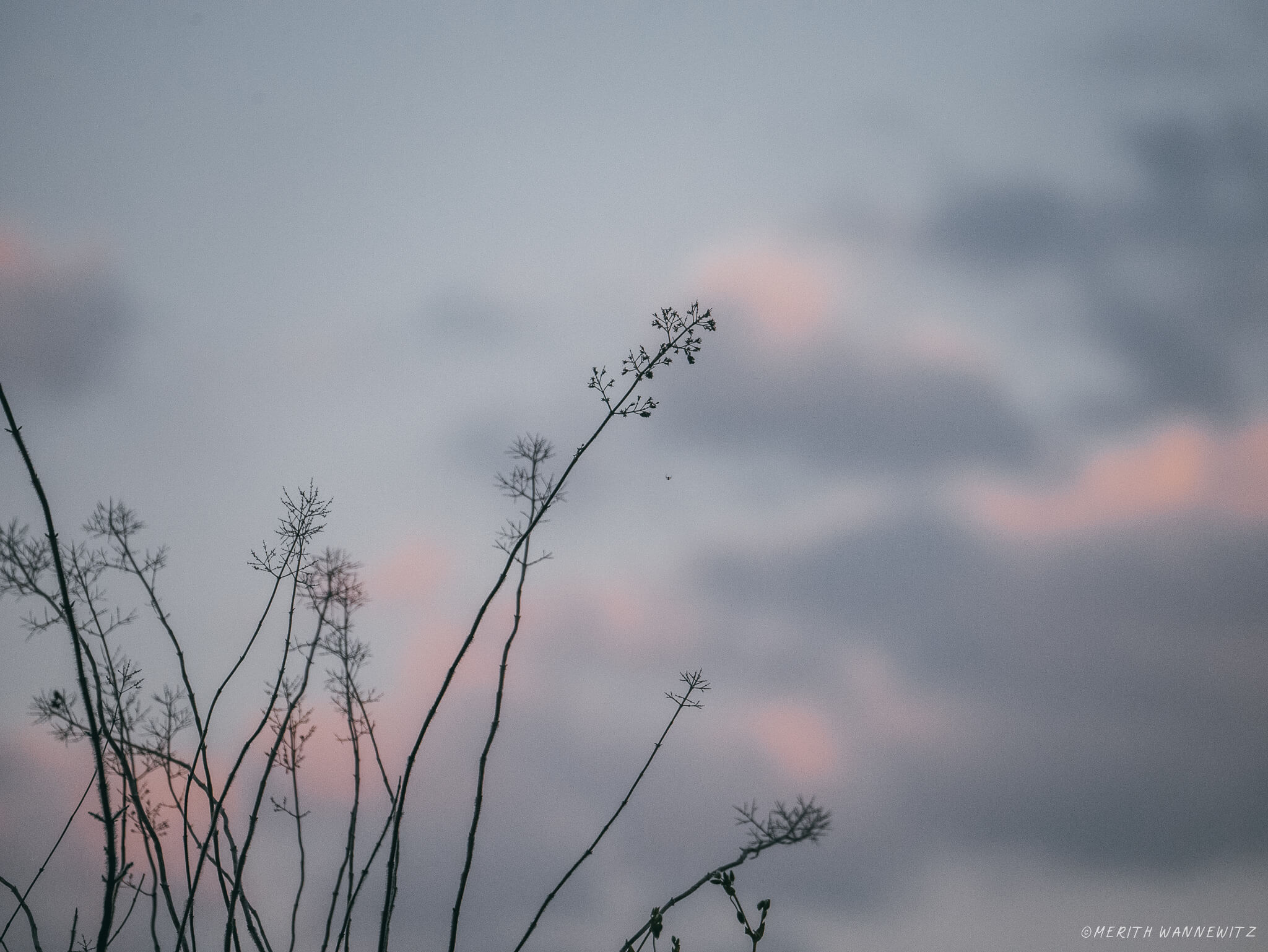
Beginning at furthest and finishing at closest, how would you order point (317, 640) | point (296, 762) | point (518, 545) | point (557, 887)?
point (296, 762) → point (317, 640) → point (518, 545) → point (557, 887)

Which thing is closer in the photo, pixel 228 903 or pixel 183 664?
pixel 228 903

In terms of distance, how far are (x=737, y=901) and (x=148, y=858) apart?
6.38 ft

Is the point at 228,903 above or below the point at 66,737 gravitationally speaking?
below

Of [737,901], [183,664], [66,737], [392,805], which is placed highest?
[183,664]

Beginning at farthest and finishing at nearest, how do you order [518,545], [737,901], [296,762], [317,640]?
[296,762] → [317,640] → [518,545] → [737,901]

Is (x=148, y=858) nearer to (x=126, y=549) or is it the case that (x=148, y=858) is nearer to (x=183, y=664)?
(x=183, y=664)

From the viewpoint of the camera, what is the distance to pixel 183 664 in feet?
11.6

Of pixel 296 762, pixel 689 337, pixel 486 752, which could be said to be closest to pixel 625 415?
pixel 689 337

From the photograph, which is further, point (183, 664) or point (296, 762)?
point (296, 762)

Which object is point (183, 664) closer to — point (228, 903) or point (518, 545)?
point (228, 903)

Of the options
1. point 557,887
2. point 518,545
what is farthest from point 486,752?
point 518,545

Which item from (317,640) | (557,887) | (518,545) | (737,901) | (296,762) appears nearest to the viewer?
(737,901)

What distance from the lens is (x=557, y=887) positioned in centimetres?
316

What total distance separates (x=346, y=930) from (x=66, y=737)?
118 centimetres
